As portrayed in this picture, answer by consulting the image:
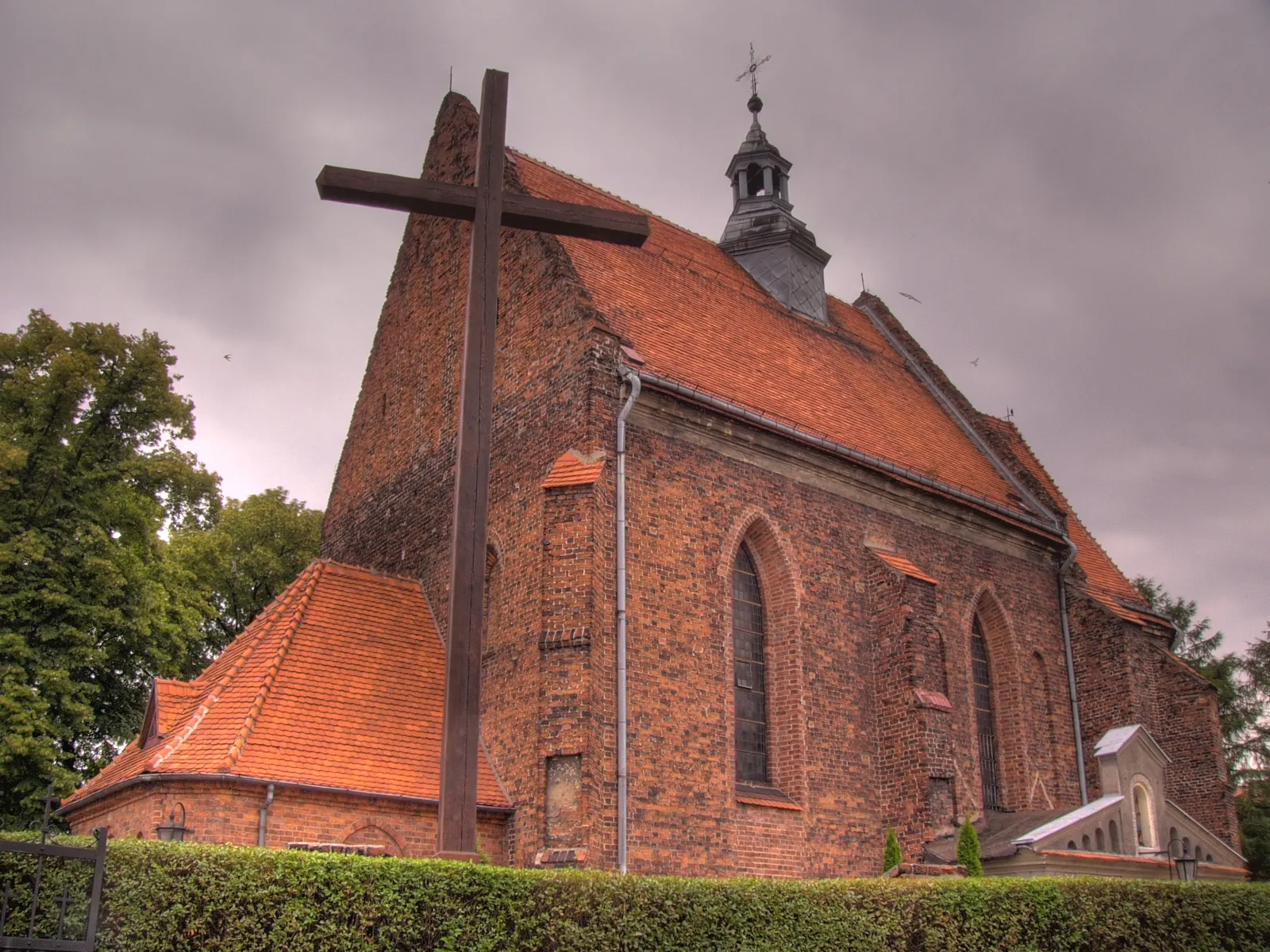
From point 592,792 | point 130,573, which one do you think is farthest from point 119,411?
point 592,792

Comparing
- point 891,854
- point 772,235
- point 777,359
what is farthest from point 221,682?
point 772,235

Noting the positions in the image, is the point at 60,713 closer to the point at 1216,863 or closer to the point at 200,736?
the point at 200,736

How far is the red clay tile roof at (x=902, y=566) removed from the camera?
17.2 metres

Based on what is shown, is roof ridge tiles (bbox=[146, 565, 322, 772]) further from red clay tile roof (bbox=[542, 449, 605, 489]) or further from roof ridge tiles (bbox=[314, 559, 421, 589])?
red clay tile roof (bbox=[542, 449, 605, 489])

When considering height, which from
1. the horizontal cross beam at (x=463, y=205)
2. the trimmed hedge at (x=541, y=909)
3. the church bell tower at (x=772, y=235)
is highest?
the church bell tower at (x=772, y=235)

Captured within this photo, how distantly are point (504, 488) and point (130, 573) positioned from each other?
768 cm

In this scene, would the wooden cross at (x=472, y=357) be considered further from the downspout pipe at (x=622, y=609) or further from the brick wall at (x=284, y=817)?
the downspout pipe at (x=622, y=609)

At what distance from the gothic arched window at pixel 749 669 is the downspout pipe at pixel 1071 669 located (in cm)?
727

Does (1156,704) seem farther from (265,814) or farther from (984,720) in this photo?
(265,814)

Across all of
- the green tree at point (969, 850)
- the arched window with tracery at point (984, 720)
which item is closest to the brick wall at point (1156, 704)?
the arched window with tracery at point (984, 720)

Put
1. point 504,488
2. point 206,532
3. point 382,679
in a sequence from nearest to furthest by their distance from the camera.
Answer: point 382,679
point 504,488
point 206,532

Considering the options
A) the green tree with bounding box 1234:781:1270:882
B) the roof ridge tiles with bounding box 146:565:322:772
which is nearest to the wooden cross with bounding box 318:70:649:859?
the roof ridge tiles with bounding box 146:565:322:772

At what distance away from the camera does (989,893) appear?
1193 centimetres

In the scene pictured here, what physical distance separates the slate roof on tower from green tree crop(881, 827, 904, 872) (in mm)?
5603
